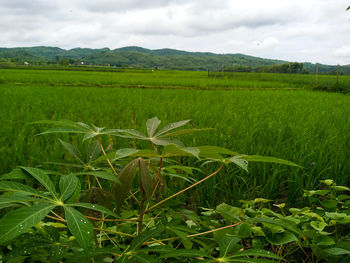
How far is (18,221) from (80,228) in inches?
3.5

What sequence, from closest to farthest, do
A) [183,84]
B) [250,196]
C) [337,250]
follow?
[337,250] → [250,196] → [183,84]

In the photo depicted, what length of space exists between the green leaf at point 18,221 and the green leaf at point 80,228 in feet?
0.13

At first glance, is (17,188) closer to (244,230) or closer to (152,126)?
(152,126)

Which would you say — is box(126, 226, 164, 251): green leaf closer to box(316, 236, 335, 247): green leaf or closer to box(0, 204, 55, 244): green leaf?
box(0, 204, 55, 244): green leaf

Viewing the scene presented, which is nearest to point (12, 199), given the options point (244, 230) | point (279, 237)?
point (244, 230)

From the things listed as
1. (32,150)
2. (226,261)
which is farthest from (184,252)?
(32,150)

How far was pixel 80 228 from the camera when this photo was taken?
0.40m

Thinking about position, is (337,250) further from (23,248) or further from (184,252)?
(23,248)

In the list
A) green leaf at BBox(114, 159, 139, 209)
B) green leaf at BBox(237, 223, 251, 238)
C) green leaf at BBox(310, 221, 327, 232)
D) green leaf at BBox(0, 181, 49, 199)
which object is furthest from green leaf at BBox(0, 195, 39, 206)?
green leaf at BBox(310, 221, 327, 232)

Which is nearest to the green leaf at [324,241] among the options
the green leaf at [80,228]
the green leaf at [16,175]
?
the green leaf at [80,228]

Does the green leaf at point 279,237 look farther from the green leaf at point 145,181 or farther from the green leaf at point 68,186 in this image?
the green leaf at point 68,186

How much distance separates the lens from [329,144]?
1895 millimetres

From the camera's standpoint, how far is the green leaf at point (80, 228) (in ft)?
1.25

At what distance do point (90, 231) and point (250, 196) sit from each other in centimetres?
121
